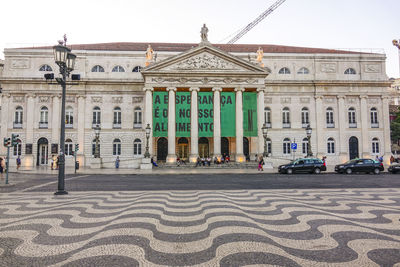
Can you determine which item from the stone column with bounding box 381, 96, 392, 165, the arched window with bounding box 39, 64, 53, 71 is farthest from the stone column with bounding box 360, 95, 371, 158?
the arched window with bounding box 39, 64, 53, 71

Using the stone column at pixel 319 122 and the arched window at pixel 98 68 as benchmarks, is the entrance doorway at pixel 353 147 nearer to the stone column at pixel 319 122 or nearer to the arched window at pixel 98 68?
the stone column at pixel 319 122

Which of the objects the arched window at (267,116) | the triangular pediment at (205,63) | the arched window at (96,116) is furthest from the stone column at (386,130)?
the arched window at (96,116)

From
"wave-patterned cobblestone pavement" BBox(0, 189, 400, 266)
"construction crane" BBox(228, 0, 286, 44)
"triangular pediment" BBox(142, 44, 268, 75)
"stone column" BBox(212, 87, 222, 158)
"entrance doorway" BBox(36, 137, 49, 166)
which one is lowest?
"wave-patterned cobblestone pavement" BBox(0, 189, 400, 266)

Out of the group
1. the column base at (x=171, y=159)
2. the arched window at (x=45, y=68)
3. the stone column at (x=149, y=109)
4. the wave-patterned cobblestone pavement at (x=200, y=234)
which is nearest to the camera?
the wave-patterned cobblestone pavement at (x=200, y=234)

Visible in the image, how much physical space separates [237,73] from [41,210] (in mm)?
29019

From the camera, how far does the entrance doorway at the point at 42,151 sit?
33.5 m

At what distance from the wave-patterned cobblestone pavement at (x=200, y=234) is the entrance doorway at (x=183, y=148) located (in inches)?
1141

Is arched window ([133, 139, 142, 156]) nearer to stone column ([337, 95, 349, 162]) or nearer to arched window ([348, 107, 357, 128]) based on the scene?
stone column ([337, 95, 349, 162])

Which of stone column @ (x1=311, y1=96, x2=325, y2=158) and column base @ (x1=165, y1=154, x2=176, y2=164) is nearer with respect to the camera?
column base @ (x1=165, y1=154, x2=176, y2=164)

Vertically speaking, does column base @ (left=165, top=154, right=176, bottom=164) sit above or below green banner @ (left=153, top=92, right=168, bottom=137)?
below

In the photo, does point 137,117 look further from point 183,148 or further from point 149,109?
point 183,148

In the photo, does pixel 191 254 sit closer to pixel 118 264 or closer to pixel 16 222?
pixel 118 264

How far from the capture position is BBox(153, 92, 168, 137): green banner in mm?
30766

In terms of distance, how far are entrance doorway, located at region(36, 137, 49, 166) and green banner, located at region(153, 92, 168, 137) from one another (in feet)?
52.2
